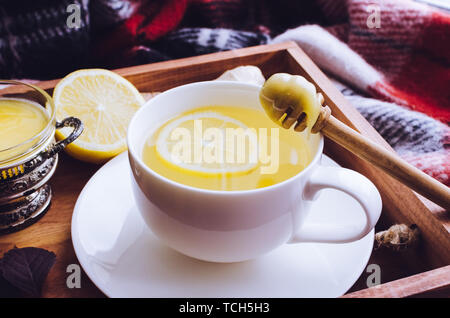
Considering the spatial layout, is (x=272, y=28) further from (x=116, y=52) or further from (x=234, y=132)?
(x=234, y=132)

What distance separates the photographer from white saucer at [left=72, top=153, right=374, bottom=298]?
0.51 metres

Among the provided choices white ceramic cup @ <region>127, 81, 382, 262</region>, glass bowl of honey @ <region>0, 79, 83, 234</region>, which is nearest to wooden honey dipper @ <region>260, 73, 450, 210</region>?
white ceramic cup @ <region>127, 81, 382, 262</region>

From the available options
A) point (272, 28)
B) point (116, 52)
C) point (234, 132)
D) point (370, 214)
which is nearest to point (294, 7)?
point (272, 28)

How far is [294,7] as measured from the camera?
1268 mm

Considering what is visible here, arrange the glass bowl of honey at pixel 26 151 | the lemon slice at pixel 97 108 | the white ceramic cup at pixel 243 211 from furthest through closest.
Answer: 1. the lemon slice at pixel 97 108
2. the glass bowl of honey at pixel 26 151
3. the white ceramic cup at pixel 243 211

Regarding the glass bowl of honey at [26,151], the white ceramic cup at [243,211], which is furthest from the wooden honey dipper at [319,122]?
the glass bowl of honey at [26,151]

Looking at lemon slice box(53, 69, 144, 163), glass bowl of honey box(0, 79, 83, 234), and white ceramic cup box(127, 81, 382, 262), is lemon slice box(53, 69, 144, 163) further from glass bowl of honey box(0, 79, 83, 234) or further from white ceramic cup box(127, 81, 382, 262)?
white ceramic cup box(127, 81, 382, 262)

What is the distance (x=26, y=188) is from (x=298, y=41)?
710 mm

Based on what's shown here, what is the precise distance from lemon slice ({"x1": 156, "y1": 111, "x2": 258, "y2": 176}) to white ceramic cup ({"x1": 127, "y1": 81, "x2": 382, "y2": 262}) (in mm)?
51

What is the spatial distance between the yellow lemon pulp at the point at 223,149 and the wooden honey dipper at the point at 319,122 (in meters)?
0.05

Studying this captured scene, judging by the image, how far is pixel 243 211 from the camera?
1.50ft

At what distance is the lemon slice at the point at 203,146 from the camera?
538 millimetres

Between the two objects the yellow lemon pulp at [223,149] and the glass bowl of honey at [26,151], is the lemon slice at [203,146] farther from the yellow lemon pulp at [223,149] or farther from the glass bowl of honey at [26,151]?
the glass bowl of honey at [26,151]

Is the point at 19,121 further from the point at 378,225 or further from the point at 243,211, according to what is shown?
the point at 378,225
